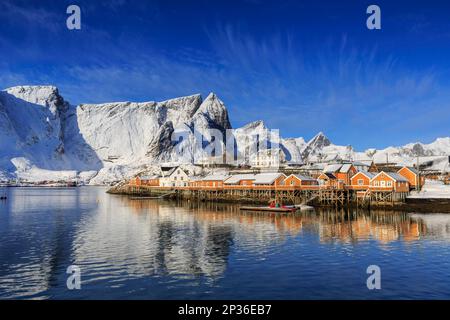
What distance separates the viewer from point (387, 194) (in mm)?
58781

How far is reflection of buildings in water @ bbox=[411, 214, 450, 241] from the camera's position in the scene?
34.2 meters

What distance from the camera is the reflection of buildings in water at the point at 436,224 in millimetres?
34250

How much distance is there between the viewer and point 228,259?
25.6 m

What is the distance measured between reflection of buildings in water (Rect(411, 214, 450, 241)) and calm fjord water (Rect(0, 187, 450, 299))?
0.18 metres

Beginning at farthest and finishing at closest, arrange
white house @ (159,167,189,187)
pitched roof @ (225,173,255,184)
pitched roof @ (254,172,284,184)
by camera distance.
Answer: white house @ (159,167,189,187), pitched roof @ (225,173,255,184), pitched roof @ (254,172,284,184)

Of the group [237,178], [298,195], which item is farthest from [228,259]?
[237,178]

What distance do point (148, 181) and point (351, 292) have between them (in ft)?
344

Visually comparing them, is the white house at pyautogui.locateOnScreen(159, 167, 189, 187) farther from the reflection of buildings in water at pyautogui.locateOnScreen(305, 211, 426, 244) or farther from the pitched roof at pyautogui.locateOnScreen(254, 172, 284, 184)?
the reflection of buildings in water at pyautogui.locateOnScreen(305, 211, 426, 244)

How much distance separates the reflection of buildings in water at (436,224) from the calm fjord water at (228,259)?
0.18 meters

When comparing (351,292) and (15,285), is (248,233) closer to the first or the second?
(351,292)

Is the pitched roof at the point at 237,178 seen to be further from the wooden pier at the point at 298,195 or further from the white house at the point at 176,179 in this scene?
the white house at the point at 176,179

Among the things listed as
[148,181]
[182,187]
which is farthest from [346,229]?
[148,181]

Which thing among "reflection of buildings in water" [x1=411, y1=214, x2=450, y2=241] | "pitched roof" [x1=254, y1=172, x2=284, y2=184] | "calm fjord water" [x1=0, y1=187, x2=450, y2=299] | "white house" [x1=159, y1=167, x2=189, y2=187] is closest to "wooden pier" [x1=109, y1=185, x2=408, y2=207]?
"pitched roof" [x1=254, y1=172, x2=284, y2=184]

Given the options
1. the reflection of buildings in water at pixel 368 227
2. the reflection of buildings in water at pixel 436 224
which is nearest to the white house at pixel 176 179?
the reflection of buildings in water at pixel 368 227
